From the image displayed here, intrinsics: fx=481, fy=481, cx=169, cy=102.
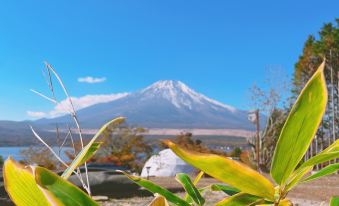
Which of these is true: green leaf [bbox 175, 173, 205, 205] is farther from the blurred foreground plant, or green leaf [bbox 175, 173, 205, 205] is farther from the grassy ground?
the grassy ground

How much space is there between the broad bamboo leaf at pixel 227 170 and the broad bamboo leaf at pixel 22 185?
0.08m

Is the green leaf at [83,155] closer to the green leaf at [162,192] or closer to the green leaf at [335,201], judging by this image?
the green leaf at [162,192]

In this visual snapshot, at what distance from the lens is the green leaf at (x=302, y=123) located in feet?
0.96

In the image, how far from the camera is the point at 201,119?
132m

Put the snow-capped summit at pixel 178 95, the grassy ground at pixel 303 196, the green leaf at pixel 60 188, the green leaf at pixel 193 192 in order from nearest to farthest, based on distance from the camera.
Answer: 1. the green leaf at pixel 60 188
2. the green leaf at pixel 193 192
3. the grassy ground at pixel 303 196
4. the snow-capped summit at pixel 178 95

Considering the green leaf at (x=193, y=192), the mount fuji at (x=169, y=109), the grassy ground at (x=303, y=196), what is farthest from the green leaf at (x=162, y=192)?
the mount fuji at (x=169, y=109)

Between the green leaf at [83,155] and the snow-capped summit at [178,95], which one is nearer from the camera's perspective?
the green leaf at [83,155]

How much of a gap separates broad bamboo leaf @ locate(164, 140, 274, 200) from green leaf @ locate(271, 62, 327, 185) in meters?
0.02

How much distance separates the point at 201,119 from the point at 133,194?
125 m

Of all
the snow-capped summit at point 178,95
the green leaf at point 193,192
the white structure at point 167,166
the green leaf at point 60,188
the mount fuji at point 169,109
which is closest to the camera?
the green leaf at point 60,188

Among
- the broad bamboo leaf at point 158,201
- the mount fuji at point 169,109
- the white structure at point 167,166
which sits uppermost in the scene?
the mount fuji at point 169,109

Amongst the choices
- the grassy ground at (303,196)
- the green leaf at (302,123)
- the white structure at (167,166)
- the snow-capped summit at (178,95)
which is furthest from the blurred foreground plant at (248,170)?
the snow-capped summit at (178,95)

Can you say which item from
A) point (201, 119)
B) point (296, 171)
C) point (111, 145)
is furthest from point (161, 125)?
point (296, 171)

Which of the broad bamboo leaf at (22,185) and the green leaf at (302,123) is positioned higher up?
the green leaf at (302,123)
